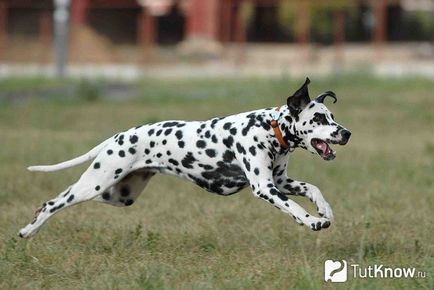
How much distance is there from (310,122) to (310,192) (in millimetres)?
503

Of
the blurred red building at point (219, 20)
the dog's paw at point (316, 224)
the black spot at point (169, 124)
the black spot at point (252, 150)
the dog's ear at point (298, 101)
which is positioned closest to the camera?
the dog's paw at point (316, 224)

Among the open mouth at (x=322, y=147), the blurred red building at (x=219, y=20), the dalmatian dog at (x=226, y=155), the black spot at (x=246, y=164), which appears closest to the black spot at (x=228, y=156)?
the dalmatian dog at (x=226, y=155)

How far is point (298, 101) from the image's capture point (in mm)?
7773

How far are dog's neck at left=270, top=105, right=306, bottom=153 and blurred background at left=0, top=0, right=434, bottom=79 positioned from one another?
23.4 m

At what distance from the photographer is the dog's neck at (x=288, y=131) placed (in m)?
7.81

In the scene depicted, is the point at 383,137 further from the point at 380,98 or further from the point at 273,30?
the point at 273,30

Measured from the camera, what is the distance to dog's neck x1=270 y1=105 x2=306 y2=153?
7.81 m

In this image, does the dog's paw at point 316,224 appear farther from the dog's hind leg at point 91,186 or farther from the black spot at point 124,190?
the black spot at point 124,190

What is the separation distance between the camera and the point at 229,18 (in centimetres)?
4072

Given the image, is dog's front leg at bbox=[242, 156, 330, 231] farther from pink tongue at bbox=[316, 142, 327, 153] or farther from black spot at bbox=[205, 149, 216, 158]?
pink tongue at bbox=[316, 142, 327, 153]

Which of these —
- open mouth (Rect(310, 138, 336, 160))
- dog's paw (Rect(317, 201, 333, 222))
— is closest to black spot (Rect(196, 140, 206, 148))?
open mouth (Rect(310, 138, 336, 160))

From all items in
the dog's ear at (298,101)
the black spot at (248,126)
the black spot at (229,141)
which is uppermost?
the dog's ear at (298,101)

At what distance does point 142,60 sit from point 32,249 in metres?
28.7

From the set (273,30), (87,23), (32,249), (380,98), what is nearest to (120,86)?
(380,98)
